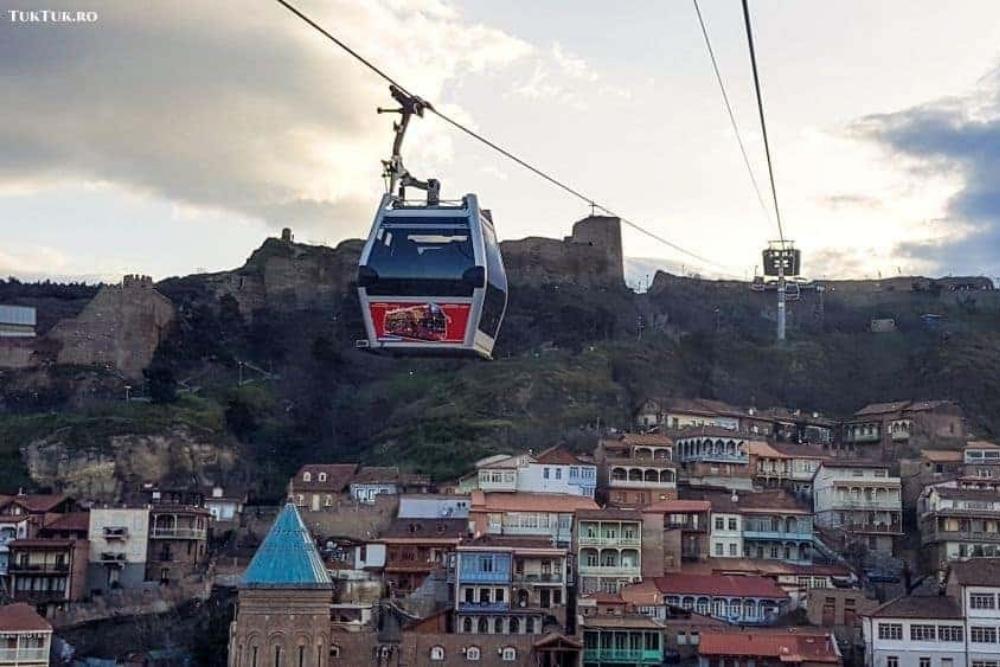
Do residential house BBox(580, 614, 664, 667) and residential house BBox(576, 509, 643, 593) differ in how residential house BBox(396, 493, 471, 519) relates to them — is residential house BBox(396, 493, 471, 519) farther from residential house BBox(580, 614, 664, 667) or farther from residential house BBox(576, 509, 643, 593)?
residential house BBox(580, 614, 664, 667)

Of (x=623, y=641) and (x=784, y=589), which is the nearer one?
(x=623, y=641)

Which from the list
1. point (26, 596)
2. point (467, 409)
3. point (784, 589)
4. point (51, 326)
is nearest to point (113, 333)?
point (51, 326)

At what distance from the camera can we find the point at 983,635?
42000mm

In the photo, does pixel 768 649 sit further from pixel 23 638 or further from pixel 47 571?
pixel 47 571

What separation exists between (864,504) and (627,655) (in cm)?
1386

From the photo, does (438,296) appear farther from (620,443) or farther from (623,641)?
(620,443)

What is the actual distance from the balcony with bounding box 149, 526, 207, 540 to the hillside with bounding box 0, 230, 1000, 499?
21.9 ft

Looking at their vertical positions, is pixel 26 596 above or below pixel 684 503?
below

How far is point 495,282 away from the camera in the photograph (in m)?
20.0

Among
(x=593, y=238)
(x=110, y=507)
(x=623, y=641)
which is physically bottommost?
(x=623, y=641)

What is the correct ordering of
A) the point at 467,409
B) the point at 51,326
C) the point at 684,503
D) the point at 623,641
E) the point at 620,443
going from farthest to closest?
1. the point at 51,326
2. the point at 467,409
3. the point at 620,443
4. the point at 684,503
5. the point at 623,641

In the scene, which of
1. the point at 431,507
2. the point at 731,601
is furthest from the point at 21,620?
the point at 731,601

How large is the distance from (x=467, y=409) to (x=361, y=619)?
18.0 meters

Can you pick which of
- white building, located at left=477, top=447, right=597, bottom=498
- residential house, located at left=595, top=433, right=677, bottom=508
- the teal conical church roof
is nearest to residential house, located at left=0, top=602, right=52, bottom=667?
the teal conical church roof
